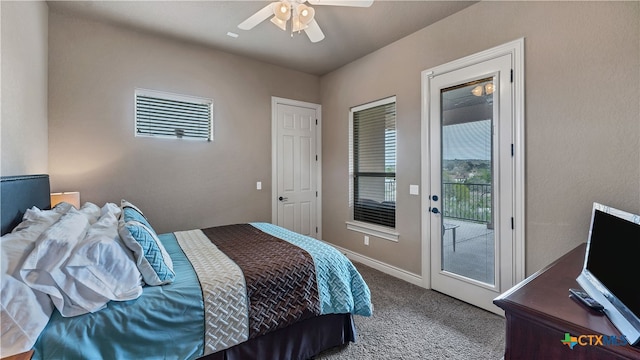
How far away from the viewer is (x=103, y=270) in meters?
1.32

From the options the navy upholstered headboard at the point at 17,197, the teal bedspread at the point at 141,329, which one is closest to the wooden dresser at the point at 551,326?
the teal bedspread at the point at 141,329

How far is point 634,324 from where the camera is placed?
93 cm

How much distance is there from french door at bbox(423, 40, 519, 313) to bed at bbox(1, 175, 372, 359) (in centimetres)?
125

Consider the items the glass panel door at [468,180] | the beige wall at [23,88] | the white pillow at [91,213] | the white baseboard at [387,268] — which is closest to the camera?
the beige wall at [23,88]

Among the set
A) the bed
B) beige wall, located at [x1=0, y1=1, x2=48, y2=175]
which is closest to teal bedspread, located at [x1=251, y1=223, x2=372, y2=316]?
the bed

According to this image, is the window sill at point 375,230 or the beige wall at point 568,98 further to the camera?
the window sill at point 375,230

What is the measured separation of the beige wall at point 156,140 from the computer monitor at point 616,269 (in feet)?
11.2

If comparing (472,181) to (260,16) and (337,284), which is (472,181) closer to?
(337,284)

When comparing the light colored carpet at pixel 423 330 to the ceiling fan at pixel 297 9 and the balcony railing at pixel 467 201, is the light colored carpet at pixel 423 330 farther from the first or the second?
the ceiling fan at pixel 297 9

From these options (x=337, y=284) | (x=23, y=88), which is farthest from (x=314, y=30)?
(x=23, y=88)

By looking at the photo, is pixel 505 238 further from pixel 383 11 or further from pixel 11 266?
pixel 11 266

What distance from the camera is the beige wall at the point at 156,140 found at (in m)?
2.73

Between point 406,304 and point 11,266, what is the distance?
2744 millimetres

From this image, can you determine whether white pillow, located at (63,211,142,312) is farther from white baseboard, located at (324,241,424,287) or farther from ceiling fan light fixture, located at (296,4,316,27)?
white baseboard, located at (324,241,424,287)
